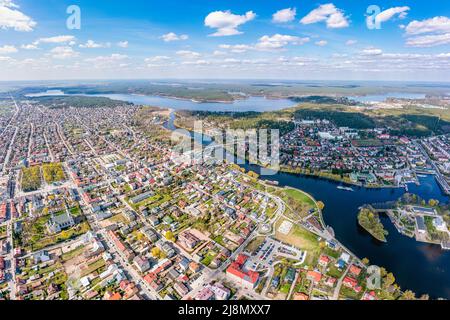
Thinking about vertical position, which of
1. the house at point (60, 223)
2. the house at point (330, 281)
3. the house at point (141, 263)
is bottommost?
the house at point (330, 281)

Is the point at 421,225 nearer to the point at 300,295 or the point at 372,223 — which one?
the point at 372,223

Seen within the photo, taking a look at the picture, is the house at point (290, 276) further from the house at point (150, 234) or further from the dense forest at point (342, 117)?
the dense forest at point (342, 117)

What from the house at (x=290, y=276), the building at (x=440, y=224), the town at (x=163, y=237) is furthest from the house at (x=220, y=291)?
the building at (x=440, y=224)

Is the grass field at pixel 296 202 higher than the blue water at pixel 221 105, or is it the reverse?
the blue water at pixel 221 105
